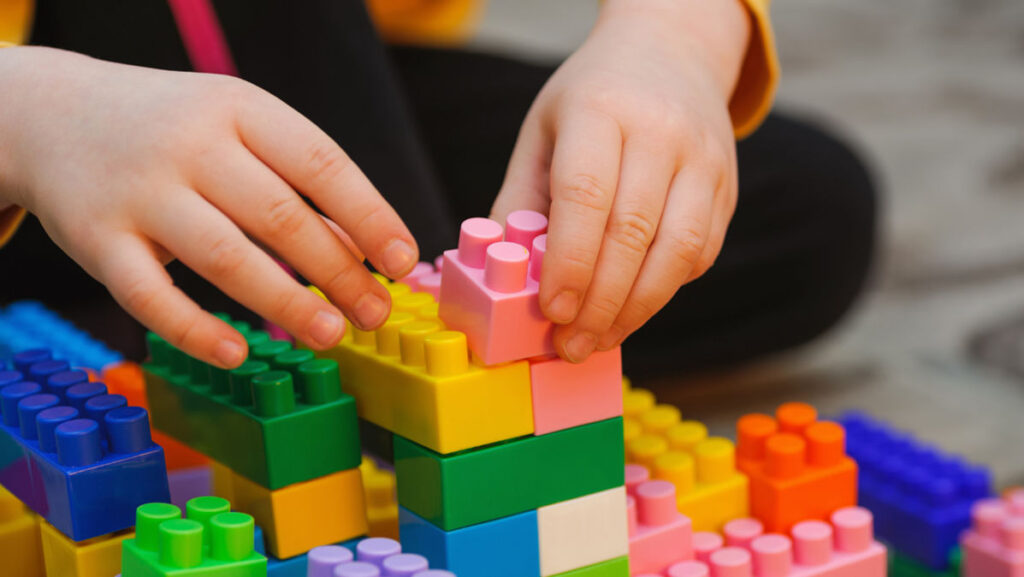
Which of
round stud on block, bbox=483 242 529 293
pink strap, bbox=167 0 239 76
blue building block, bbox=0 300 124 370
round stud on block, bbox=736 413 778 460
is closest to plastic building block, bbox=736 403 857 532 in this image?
round stud on block, bbox=736 413 778 460

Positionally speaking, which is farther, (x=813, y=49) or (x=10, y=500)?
(x=813, y=49)

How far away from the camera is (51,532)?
1.80 feet

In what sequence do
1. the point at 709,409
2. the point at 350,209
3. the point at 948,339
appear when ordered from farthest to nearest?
1. the point at 948,339
2. the point at 709,409
3. the point at 350,209

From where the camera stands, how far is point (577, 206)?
531 millimetres

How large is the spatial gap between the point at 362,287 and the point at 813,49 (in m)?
2.46

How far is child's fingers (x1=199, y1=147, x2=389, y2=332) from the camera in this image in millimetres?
500

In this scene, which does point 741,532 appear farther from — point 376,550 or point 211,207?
point 211,207

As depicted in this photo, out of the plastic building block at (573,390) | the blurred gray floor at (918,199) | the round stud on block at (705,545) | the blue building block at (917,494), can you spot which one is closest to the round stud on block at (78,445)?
the plastic building block at (573,390)

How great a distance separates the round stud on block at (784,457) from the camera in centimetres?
64

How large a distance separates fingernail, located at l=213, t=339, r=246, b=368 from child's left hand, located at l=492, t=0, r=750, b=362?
0.46 feet

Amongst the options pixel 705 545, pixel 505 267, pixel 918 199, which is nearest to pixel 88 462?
pixel 505 267

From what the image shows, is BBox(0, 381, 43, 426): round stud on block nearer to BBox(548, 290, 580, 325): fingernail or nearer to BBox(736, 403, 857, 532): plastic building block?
BBox(548, 290, 580, 325): fingernail

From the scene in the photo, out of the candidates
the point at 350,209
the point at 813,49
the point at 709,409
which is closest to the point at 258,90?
the point at 350,209

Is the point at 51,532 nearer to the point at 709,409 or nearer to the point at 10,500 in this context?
the point at 10,500
